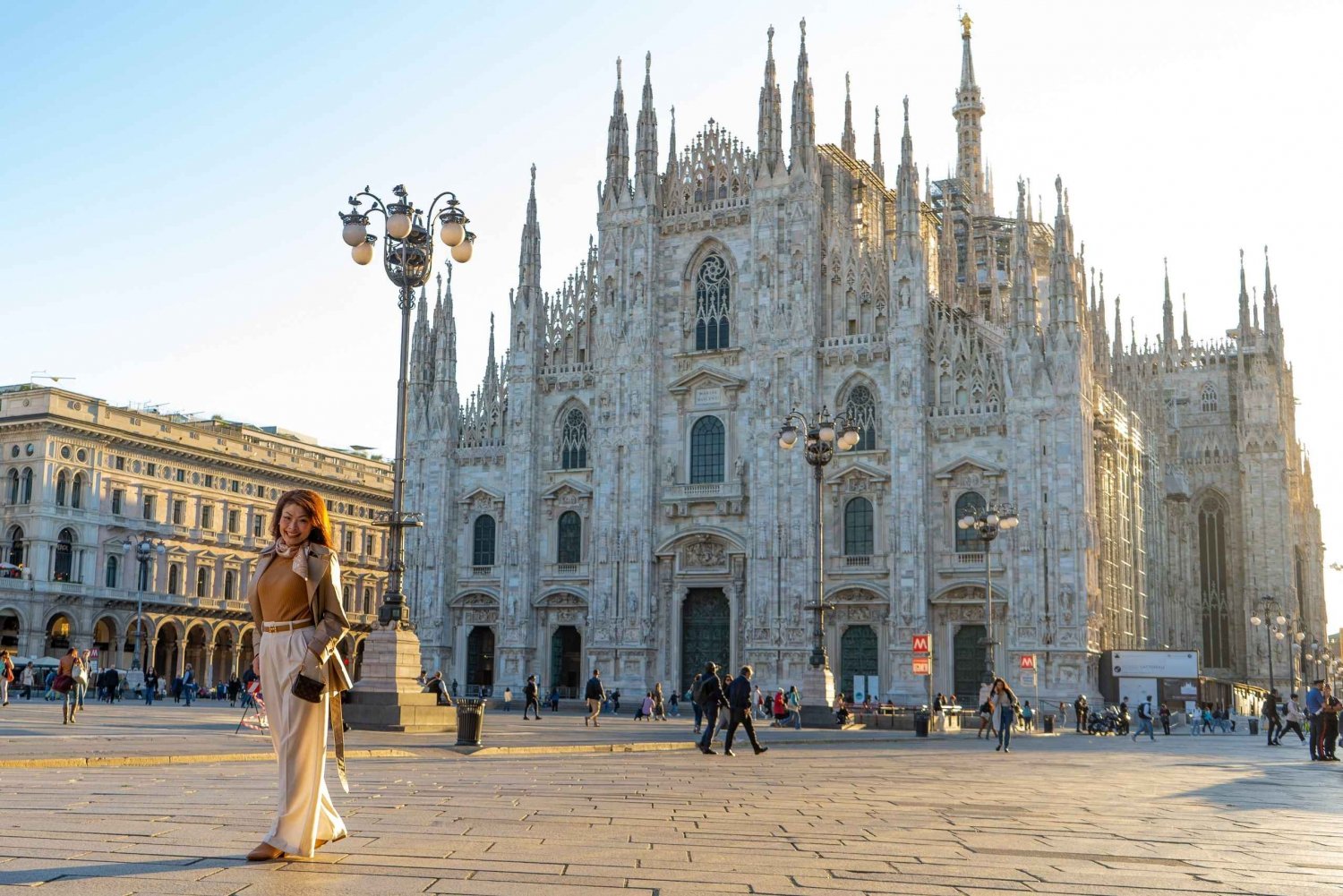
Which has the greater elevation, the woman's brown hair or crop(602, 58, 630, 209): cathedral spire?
crop(602, 58, 630, 209): cathedral spire

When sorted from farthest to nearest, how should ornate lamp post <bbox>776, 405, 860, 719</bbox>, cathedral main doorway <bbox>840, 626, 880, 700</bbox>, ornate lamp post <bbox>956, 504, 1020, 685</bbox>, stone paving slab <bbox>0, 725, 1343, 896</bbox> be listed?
cathedral main doorway <bbox>840, 626, 880, 700</bbox>
ornate lamp post <bbox>956, 504, 1020, 685</bbox>
ornate lamp post <bbox>776, 405, 860, 719</bbox>
stone paving slab <bbox>0, 725, 1343, 896</bbox>

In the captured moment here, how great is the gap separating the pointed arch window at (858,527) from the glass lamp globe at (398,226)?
27.2 meters

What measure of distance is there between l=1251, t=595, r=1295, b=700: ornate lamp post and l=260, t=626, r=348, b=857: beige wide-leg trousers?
181ft

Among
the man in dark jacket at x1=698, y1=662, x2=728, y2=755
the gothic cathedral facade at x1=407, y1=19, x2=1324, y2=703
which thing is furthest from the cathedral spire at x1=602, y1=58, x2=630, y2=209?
the man in dark jacket at x1=698, y1=662, x2=728, y2=755

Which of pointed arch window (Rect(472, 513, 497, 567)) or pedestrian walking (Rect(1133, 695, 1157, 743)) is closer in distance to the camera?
pedestrian walking (Rect(1133, 695, 1157, 743))

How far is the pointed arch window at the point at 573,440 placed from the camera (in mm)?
51625

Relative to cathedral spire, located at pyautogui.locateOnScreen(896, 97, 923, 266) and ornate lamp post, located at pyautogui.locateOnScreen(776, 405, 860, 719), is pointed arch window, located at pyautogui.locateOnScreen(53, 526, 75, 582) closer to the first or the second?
cathedral spire, located at pyautogui.locateOnScreen(896, 97, 923, 266)

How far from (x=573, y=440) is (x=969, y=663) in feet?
54.5

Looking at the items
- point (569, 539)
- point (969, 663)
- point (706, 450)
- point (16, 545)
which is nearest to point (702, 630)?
point (569, 539)

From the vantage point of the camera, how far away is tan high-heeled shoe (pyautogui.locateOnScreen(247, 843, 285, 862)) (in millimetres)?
6508

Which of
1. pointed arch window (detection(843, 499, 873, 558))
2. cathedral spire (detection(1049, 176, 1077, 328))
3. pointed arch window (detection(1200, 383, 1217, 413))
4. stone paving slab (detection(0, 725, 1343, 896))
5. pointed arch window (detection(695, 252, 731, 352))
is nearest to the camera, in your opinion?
stone paving slab (detection(0, 725, 1343, 896))

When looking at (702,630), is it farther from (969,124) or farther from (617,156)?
(969,124)

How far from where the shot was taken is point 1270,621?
65.5 m

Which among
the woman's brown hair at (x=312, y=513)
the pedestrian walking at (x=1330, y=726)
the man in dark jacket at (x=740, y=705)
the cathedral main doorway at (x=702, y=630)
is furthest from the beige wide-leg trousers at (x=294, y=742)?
the cathedral main doorway at (x=702, y=630)
